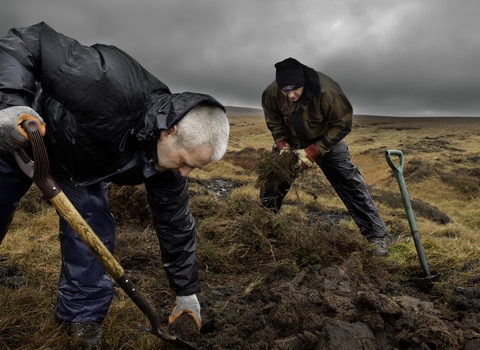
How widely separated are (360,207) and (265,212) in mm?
1280

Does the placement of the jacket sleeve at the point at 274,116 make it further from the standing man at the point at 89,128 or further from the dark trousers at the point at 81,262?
the dark trousers at the point at 81,262

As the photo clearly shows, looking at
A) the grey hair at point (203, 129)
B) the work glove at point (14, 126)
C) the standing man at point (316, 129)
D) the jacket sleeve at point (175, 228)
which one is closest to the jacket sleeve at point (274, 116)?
the standing man at point (316, 129)

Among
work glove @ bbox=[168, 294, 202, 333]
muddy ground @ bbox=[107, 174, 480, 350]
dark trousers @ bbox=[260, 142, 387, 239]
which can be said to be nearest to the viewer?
muddy ground @ bbox=[107, 174, 480, 350]

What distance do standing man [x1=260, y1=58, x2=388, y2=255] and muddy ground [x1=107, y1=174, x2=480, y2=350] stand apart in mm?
1125

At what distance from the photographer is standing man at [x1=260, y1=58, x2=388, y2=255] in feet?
15.6

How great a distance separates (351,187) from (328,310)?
7.97 feet

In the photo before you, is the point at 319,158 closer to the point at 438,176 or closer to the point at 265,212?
the point at 265,212

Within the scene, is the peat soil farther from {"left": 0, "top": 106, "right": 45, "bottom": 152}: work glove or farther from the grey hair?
{"left": 0, "top": 106, "right": 45, "bottom": 152}: work glove

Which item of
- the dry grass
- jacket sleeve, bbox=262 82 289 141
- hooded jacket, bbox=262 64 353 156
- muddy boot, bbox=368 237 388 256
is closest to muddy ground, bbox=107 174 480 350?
the dry grass

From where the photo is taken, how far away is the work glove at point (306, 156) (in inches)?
199

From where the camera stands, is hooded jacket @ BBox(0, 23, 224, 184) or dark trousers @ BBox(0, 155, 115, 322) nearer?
hooded jacket @ BBox(0, 23, 224, 184)

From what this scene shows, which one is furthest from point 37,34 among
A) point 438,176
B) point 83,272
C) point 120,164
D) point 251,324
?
point 438,176

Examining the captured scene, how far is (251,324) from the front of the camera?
9.68 ft

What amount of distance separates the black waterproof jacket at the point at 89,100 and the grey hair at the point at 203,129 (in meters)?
0.05
